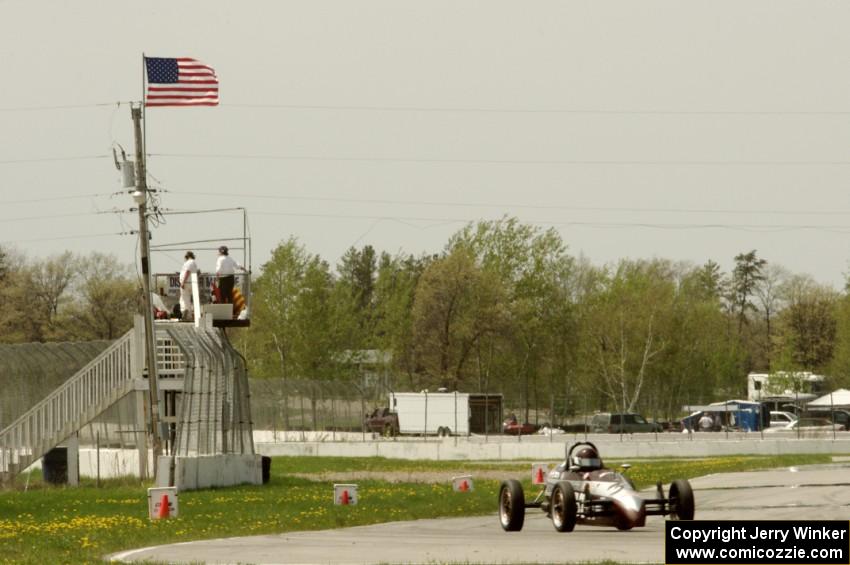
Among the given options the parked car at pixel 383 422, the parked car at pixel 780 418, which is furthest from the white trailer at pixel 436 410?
the parked car at pixel 780 418

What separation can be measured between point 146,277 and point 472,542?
68.8 ft

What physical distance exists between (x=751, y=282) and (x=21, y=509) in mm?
142953

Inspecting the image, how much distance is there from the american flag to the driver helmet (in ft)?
65.2

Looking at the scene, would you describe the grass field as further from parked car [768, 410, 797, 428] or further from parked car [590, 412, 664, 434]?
parked car [768, 410, 797, 428]

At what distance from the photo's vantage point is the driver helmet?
2533 centimetres

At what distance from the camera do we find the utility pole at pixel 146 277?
138ft

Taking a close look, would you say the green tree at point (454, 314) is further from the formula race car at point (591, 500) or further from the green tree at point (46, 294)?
the formula race car at point (591, 500)

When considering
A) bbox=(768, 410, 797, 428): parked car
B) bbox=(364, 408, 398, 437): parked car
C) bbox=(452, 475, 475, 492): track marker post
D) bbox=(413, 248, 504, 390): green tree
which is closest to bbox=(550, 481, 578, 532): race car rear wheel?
bbox=(452, 475, 475, 492): track marker post

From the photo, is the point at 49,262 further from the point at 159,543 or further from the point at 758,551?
the point at 758,551

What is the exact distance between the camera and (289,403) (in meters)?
74.8

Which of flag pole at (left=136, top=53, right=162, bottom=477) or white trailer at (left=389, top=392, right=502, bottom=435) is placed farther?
white trailer at (left=389, top=392, right=502, bottom=435)

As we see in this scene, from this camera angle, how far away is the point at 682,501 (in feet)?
77.1

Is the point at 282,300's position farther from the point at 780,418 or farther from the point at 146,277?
the point at 146,277

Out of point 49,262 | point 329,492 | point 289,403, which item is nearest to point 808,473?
point 329,492
